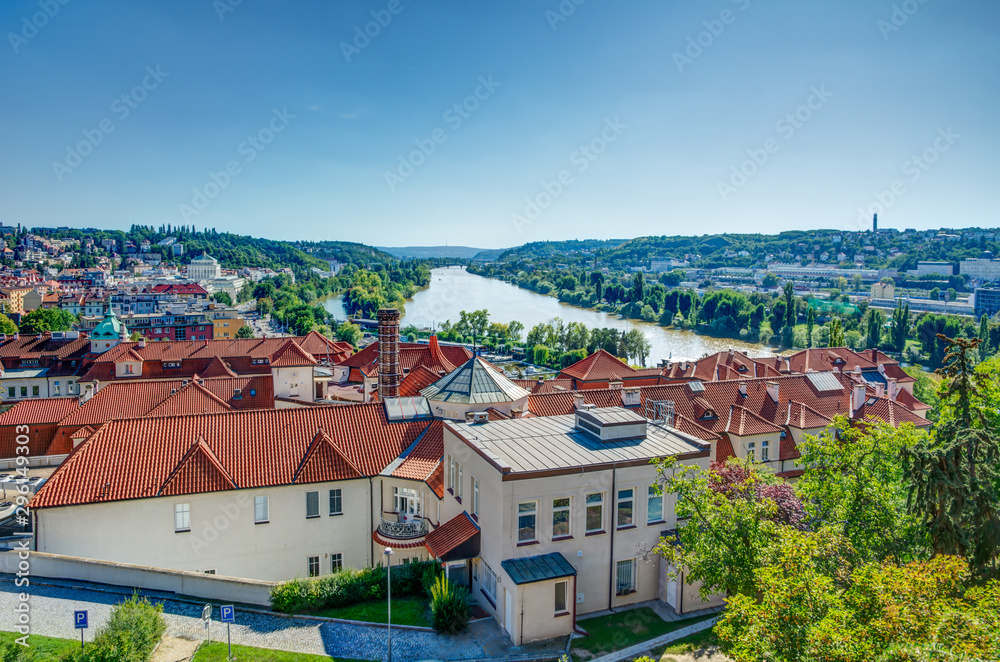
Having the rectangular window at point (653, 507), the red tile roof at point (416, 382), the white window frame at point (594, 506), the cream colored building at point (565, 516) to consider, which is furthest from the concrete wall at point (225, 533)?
the red tile roof at point (416, 382)

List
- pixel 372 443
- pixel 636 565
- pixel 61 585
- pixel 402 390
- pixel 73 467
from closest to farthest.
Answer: pixel 61 585
pixel 636 565
pixel 73 467
pixel 372 443
pixel 402 390

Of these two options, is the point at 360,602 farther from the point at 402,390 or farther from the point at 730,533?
the point at 402,390

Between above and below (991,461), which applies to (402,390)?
below

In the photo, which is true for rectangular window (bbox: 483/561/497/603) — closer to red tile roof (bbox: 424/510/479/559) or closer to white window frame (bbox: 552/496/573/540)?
red tile roof (bbox: 424/510/479/559)

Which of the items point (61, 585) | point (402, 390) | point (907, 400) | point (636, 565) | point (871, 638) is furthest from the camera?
point (907, 400)

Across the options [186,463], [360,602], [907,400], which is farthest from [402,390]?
[907,400]

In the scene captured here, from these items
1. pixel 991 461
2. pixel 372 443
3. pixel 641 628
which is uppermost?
pixel 991 461
